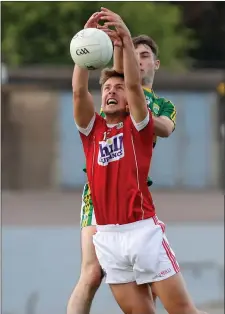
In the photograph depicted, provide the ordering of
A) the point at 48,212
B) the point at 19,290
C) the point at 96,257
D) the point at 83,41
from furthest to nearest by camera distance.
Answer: the point at 48,212, the point at 19,290, the point at 96,257, the point at 83,41

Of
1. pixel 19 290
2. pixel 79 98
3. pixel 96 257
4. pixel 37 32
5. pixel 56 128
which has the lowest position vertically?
pixel 19 290

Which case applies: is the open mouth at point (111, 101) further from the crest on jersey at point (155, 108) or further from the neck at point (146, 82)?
the neck at point (146, 82)

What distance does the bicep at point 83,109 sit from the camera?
5055mm

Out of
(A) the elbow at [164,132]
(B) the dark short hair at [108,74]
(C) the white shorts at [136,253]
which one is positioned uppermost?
(B) the dark short hair at [108,74]

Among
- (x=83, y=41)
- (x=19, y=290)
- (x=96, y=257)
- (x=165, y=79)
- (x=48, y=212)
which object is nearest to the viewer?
(x=83, y=41)

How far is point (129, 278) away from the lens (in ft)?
16.6

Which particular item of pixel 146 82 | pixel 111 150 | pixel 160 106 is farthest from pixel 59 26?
pixel 111 150

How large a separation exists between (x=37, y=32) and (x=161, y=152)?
4.14 metres

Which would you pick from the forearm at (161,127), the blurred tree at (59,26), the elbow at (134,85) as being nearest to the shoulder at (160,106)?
the forearm at (161,127)

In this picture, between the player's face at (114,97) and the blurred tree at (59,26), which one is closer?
the player's face at (114,97)

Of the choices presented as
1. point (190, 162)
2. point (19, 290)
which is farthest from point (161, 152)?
point (19, 290)

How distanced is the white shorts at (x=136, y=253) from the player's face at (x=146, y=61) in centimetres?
102

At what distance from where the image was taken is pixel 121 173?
4980 millimetres

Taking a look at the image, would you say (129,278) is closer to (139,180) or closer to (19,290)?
(139,180)
